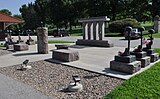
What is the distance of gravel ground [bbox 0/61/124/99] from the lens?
514 cm

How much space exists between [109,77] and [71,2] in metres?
44.3

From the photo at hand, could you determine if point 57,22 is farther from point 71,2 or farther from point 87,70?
point 87,70

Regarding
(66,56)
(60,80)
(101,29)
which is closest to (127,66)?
(60,80)

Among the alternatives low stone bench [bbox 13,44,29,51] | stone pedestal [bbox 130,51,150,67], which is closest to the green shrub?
low stone bench [bbox 13,44,29,51]

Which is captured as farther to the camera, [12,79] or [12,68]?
[12,68]

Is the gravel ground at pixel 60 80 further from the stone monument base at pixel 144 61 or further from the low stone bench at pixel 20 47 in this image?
the low stone bench at pixel 20 47

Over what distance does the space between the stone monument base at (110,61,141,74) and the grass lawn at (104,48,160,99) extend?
1.24ft

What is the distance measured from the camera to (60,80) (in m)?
6.30

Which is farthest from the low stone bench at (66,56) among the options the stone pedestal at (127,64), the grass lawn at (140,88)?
the grass lawn at (140,88)

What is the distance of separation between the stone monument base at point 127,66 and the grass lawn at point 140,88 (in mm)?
379

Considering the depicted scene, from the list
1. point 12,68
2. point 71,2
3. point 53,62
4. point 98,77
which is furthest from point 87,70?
point 71,2

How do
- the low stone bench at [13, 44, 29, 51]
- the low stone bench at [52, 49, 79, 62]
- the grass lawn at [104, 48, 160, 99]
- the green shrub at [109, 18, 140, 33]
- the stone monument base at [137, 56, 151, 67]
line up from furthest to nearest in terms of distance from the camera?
the green shrub at [109, 18, 140, 33] → the low stone bench at [13, 44, 29, 51] → the low stone bench at [52, 49, 79, 62] → the stone monument base at [137, 56, 151, 67] → the grass lawn at [104, 48, 160, 99]

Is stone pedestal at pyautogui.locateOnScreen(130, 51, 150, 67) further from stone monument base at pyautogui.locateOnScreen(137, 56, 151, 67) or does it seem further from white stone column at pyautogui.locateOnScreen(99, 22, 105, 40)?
white stone column at pyautogui.locateOnScreen(99, 22, 105, 40)

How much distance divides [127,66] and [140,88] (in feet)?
5.02
